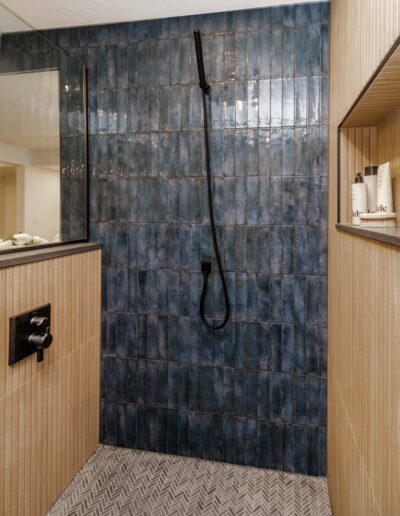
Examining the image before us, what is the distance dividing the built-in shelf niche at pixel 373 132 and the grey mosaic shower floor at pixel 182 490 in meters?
1.33

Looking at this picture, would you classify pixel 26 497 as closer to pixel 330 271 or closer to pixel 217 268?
pixel 217 268

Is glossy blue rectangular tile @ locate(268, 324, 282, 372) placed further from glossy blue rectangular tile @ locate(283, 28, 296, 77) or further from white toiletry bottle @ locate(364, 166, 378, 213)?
glossy blue rectangular tile @ locate(283, 28, 296, 77)

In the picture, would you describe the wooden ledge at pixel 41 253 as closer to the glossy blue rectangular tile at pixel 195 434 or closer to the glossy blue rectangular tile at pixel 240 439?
the glossy blue rectangular tile at pixel 195 434

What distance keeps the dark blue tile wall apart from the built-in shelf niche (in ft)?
1.02

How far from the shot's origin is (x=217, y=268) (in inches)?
84.8

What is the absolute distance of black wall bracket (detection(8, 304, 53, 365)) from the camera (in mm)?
1546

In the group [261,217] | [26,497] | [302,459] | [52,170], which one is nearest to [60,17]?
[52,170]

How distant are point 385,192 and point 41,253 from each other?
1349 millimetres

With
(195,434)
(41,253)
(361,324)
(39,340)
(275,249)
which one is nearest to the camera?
(361,324)

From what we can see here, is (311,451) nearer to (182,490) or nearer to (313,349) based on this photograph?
(313,349)

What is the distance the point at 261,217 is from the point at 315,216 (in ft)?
0.88

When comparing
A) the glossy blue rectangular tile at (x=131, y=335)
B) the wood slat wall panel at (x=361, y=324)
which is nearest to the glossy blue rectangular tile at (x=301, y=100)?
the wood slat wall panel at (x=361, y=324)

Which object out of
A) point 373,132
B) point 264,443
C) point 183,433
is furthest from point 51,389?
point 373,132

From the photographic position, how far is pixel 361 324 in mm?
1189
